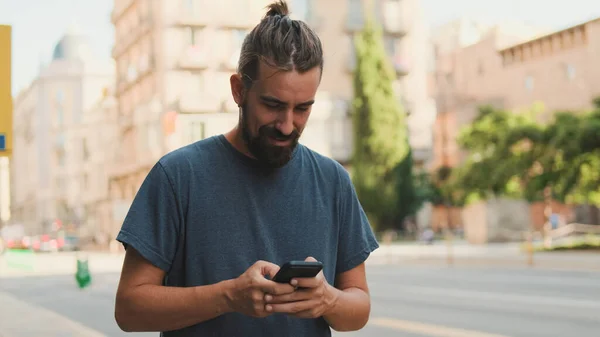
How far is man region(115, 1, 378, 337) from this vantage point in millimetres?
2646

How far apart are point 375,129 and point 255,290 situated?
52544 millimetres

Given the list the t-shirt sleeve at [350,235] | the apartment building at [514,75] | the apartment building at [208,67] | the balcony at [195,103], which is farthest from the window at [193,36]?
the t-shirt sleeve at [350,235]

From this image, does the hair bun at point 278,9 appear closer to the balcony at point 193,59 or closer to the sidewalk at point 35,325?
the sidewalk at point 35,325

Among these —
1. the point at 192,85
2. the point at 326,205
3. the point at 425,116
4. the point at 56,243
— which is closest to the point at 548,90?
the point at 425,116

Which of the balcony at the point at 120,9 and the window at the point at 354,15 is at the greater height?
the balcony at the point at 120,9

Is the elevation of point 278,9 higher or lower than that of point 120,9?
lower

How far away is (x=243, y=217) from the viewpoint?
276 cm

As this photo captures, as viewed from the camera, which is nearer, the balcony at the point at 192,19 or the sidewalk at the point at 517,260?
the sidewalk at the point at 517,260

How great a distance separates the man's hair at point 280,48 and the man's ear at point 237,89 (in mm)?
33

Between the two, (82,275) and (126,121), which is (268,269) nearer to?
(82,275)

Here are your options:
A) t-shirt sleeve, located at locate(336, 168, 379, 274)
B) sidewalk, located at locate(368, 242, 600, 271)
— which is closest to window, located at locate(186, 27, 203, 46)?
sidewalk, located at locate(368, 242, 600, 271)

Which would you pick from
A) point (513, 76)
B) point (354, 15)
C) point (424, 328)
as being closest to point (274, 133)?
point (424, 328)

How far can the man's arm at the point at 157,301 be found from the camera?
2.59 metres

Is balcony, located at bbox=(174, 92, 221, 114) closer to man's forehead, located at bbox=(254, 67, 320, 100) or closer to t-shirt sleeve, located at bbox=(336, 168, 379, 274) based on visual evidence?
t-shirt sleeve, located at bbox=(336, 168, 379, 274)
